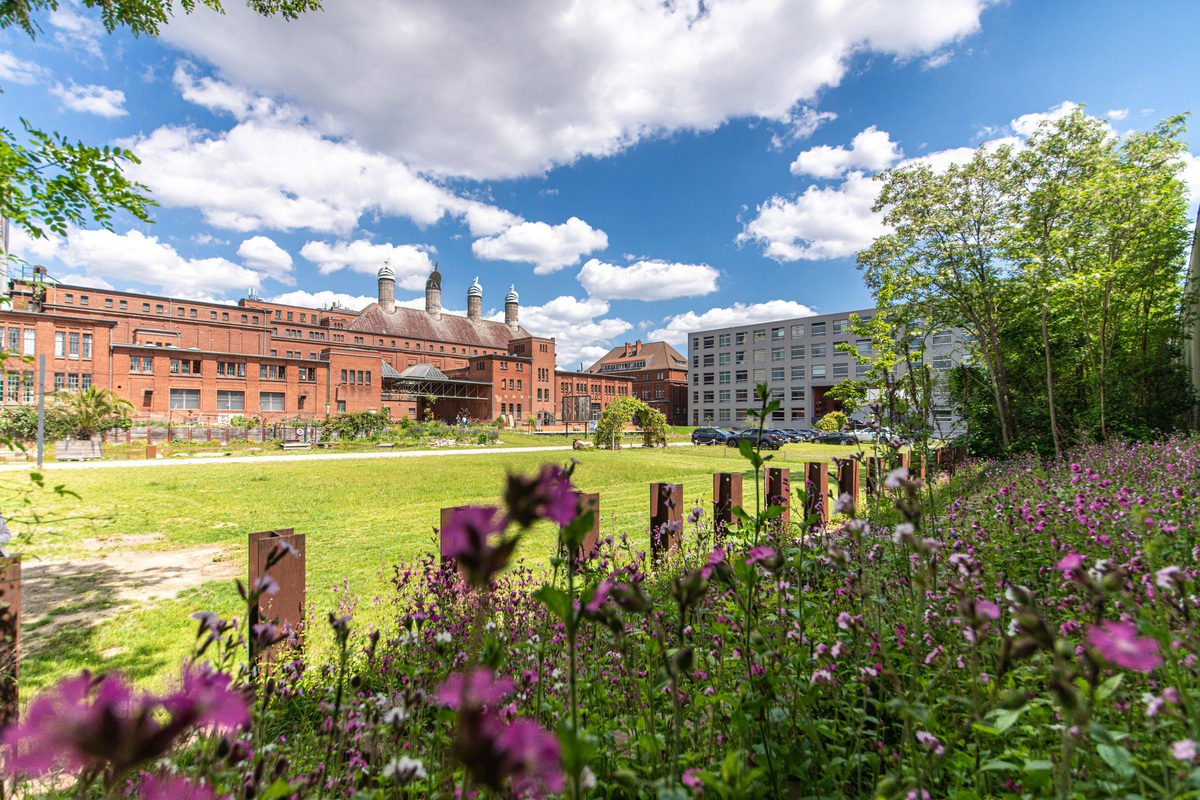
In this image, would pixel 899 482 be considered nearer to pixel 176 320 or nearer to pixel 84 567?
pixel 84 567

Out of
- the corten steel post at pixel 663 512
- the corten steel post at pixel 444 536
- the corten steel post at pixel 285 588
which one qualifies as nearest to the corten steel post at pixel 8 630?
the corten steel post at pixel 285 588

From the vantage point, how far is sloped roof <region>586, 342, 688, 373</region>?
266 ft

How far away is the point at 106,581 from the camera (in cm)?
512

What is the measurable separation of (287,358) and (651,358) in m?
52.4

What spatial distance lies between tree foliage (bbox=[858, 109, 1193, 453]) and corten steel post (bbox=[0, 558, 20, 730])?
10.3 metres

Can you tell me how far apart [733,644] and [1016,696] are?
4.88 feet

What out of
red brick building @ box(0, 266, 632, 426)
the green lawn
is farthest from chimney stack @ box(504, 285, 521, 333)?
the green lawn

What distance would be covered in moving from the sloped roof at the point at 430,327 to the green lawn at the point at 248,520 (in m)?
58.2

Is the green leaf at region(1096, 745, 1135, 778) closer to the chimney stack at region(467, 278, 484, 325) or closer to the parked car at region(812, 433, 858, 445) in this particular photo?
the parked car at region(812, 433, 858, 445)

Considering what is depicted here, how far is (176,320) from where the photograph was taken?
164 feet

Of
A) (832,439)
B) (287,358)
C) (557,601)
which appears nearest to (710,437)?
(832,439)

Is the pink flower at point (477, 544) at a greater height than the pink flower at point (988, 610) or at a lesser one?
greater

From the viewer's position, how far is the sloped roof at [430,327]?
233 feet

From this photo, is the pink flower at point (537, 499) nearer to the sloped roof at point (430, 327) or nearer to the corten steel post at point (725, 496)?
the corten steel post at point (725, 496)
